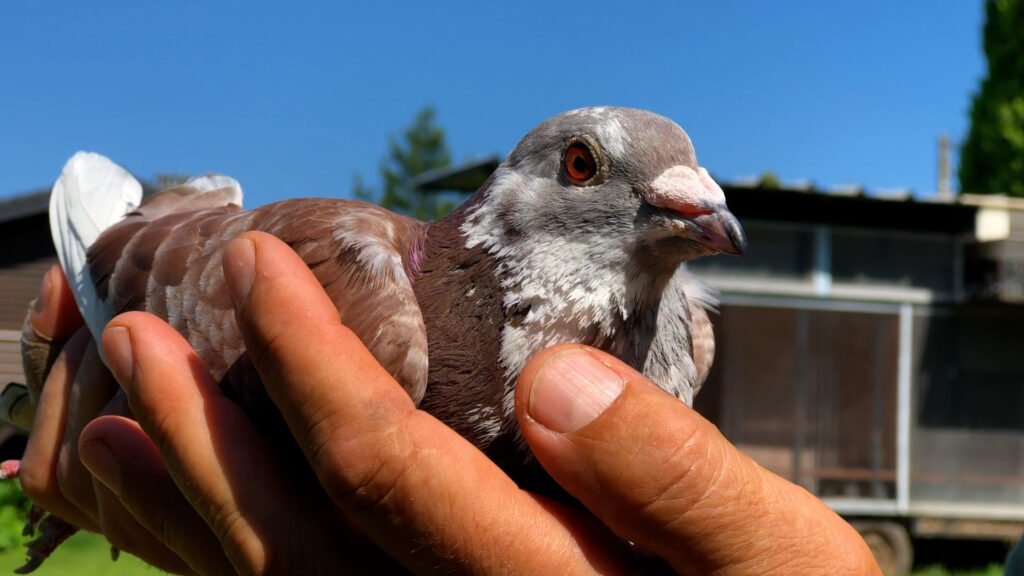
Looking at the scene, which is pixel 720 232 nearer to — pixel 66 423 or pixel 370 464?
pixel 370 464

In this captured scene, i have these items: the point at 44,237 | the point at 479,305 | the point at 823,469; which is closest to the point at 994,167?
the point at 823,469

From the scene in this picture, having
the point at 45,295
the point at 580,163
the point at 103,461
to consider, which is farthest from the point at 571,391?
the point at 45,295

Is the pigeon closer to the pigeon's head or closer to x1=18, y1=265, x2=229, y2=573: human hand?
the pigeon's head

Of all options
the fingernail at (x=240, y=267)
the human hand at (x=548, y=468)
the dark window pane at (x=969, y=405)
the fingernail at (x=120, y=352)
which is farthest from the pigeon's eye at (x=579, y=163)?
the dark window pane at (x=969, y=405)

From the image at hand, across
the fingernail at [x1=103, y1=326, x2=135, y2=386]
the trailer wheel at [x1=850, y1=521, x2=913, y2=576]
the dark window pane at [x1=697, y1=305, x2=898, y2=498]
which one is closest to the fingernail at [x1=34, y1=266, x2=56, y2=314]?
the fingernail at [x1=103, y1=326, x2=135, y2=386]

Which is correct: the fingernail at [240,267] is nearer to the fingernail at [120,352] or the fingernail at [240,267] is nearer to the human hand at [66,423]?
the fingernail at [120,352]
